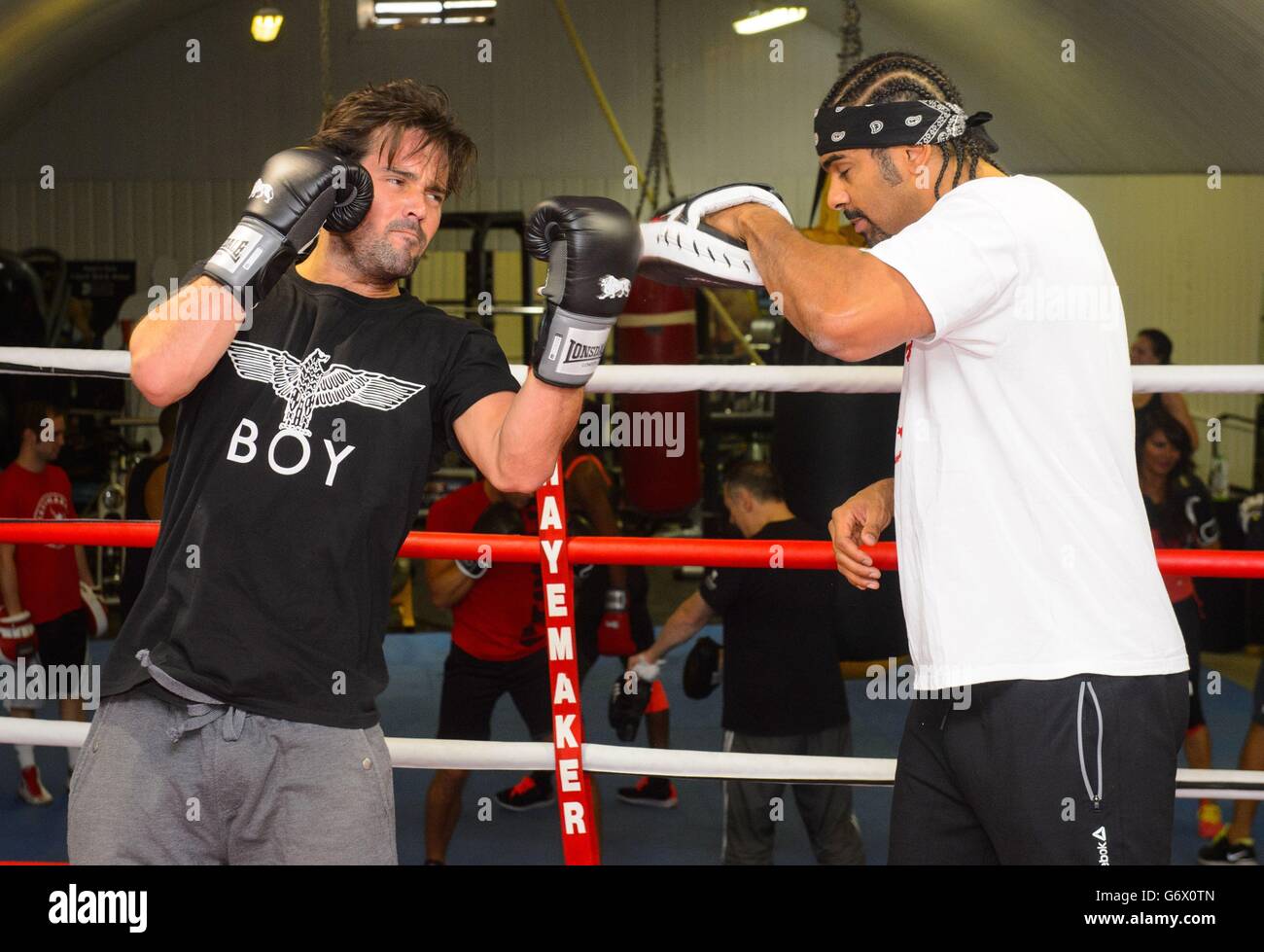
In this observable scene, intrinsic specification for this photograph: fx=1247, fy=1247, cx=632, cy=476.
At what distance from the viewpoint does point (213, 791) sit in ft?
4.75

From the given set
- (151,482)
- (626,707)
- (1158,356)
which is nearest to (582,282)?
(626,707)

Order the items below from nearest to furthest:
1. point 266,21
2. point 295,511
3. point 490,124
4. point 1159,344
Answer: point 295,511
point 1159,344
point 266,21
point 490,124

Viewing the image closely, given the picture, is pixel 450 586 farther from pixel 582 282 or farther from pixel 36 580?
pixel 582 282

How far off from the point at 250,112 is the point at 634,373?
38.1 ft

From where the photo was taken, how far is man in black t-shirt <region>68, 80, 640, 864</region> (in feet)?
4.73

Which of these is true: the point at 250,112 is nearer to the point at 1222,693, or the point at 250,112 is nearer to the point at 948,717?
the point at 1222,693

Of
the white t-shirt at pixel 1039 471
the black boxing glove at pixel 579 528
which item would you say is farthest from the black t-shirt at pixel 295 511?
the black boxing glove at pixel 579 528

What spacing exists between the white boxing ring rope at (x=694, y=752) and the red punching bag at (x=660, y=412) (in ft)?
18.0

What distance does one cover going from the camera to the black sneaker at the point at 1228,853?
3.66m

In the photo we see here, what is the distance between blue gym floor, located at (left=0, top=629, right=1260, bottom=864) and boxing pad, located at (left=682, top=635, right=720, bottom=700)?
837mm

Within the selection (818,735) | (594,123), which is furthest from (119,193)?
(818,735)

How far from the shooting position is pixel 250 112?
40.4 ft

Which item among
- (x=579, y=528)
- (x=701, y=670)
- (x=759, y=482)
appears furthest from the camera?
(x=579, y=528)

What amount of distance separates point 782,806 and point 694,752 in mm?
1461
